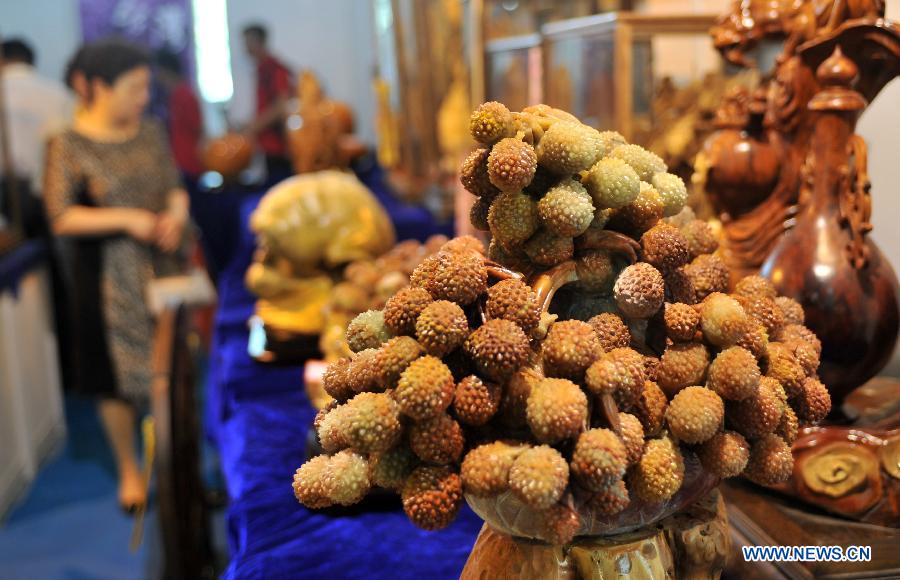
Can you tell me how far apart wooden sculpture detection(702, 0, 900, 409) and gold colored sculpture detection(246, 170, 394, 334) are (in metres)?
0.94

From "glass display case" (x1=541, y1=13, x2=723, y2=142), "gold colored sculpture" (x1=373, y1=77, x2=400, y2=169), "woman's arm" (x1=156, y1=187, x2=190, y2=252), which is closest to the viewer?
"glass display case" (x1=541, y1=13, x2=723, y2=142)

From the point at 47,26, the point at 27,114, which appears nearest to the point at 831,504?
the point at 27,114

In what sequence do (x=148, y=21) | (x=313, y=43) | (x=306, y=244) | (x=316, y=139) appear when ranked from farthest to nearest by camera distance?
(x=313, y=43), (x=148, y=21), (x=316, y=139), (x=306, y=244)

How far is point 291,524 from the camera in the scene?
118cm

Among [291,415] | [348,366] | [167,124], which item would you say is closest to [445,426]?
[348,366]

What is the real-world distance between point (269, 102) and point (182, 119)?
651 millimetres

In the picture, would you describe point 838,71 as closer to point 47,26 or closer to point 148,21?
point 47,26

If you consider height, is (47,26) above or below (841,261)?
above

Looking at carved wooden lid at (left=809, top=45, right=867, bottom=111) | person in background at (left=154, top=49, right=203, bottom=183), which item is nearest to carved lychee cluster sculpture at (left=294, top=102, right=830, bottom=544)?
carved wooden lid at (left=809, top=45, right=867, bottom=111)

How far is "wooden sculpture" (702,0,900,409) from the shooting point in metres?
1.02

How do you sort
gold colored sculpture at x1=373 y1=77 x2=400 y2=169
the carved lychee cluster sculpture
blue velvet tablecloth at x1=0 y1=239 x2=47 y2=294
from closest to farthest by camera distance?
the carved lychee cluster sculpture → blue velvet tablecloth at x1=0 y1=239 x2=47 y2=294 → gold colored sculpture at x1=373 y1=77 x2=400 y2=169

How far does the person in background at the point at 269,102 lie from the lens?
16.3 feet

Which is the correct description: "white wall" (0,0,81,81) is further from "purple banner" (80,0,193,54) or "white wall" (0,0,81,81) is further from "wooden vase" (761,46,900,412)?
"wooden vase" (761,46,900,412)

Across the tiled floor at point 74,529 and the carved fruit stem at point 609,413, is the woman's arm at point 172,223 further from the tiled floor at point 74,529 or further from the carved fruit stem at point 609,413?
the carved fruit stem at point 609,413
